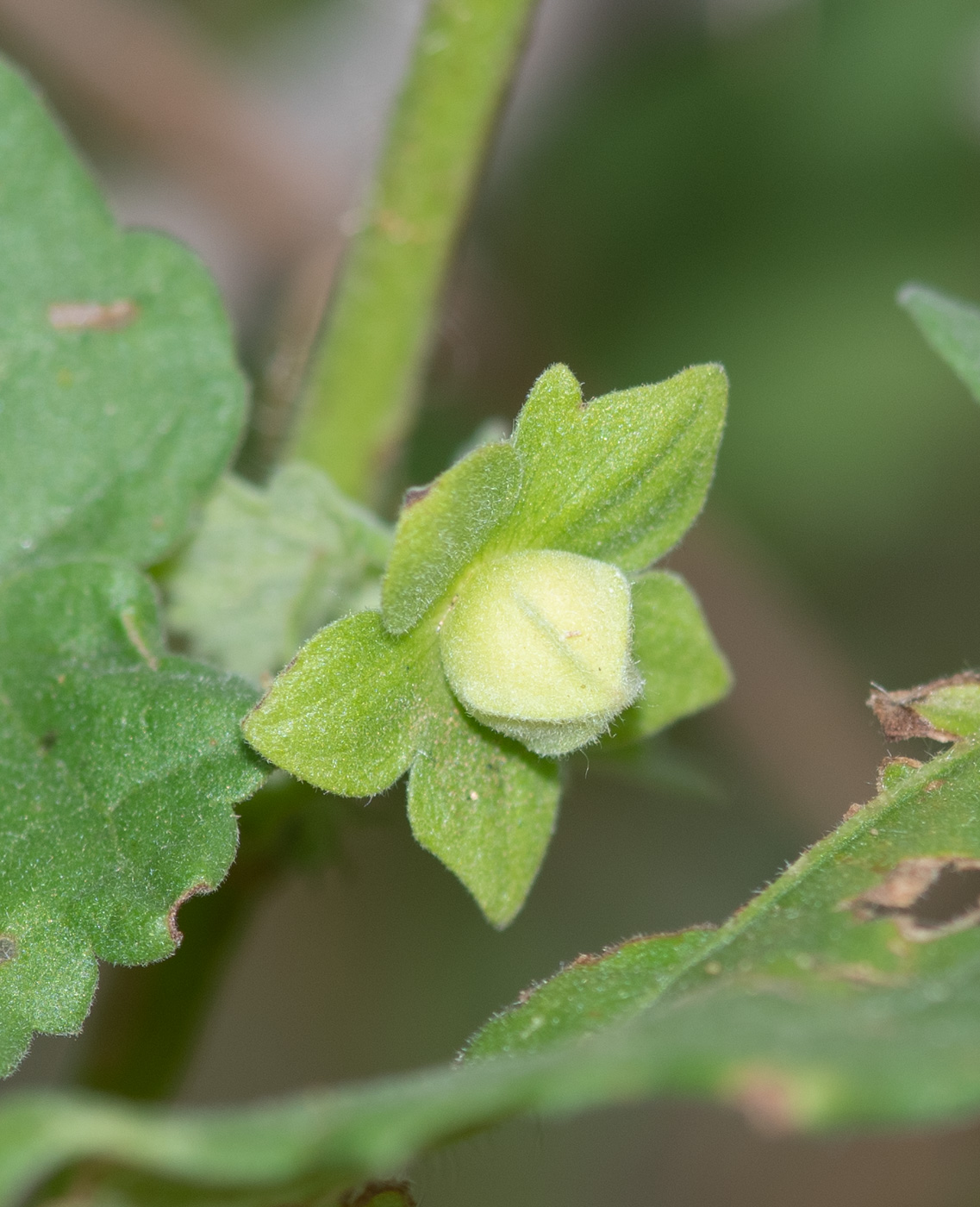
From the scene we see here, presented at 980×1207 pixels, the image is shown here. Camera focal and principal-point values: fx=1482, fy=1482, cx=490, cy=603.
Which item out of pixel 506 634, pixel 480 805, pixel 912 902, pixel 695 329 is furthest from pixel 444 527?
pixel 695 329

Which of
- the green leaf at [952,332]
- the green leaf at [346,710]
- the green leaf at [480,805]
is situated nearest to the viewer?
the green leaf at [346,710]

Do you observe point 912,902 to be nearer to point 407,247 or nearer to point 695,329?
point 407,247

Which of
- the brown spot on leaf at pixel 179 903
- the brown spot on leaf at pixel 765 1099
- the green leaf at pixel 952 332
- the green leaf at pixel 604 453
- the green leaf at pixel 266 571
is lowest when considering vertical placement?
the brown spot on leaf at pixel 179 903

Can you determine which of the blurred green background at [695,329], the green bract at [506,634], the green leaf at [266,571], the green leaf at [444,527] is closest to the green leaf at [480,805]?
the green bract at [506,634]

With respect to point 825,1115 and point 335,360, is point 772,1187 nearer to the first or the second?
point 335,360

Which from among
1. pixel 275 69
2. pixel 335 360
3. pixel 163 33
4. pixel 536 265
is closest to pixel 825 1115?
pixel 335 360

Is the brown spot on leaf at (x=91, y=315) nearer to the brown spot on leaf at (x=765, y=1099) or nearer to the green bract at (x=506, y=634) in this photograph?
Answer: the green bract at (x=506, y=634)

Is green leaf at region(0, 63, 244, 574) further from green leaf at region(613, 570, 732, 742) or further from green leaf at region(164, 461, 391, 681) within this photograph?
green leaf at region(613, 570, 732, 742)
